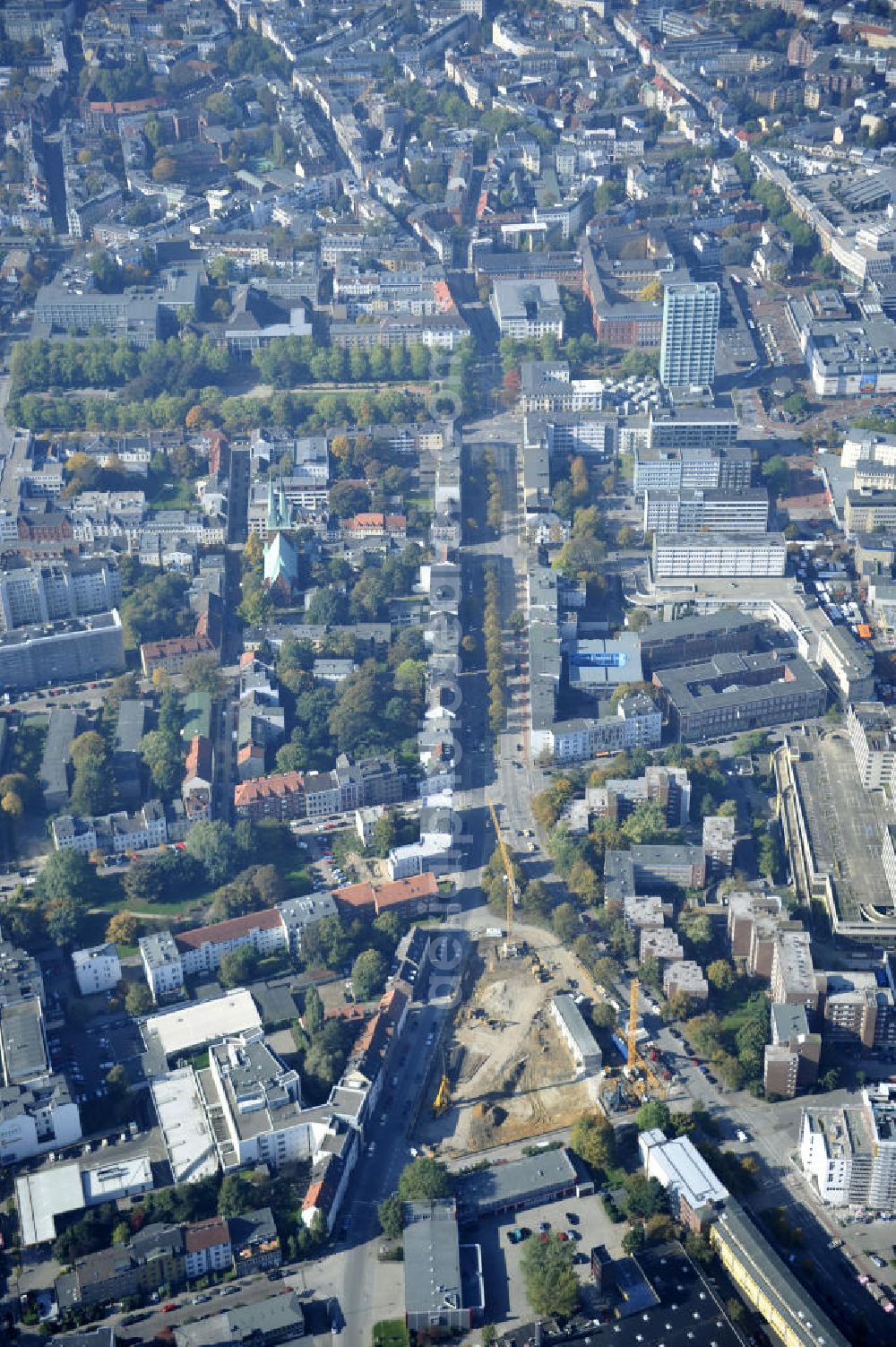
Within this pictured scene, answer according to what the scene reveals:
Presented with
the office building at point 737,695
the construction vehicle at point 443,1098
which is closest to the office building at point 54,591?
the office building at point 737,695

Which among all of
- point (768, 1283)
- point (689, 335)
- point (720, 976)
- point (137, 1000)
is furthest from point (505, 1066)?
point (689, 335)

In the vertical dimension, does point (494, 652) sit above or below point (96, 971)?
above

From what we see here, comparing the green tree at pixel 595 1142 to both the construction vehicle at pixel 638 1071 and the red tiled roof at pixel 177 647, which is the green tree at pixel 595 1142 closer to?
the construction vehicle at pixel 638 1071

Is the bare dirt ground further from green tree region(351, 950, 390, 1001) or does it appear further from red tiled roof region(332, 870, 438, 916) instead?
red tiled roof region(332, 870, 438, 916)

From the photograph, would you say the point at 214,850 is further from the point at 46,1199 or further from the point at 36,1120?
the point at 46,1199

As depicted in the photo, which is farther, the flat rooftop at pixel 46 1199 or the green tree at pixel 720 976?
the green tree at pixel 720 976
